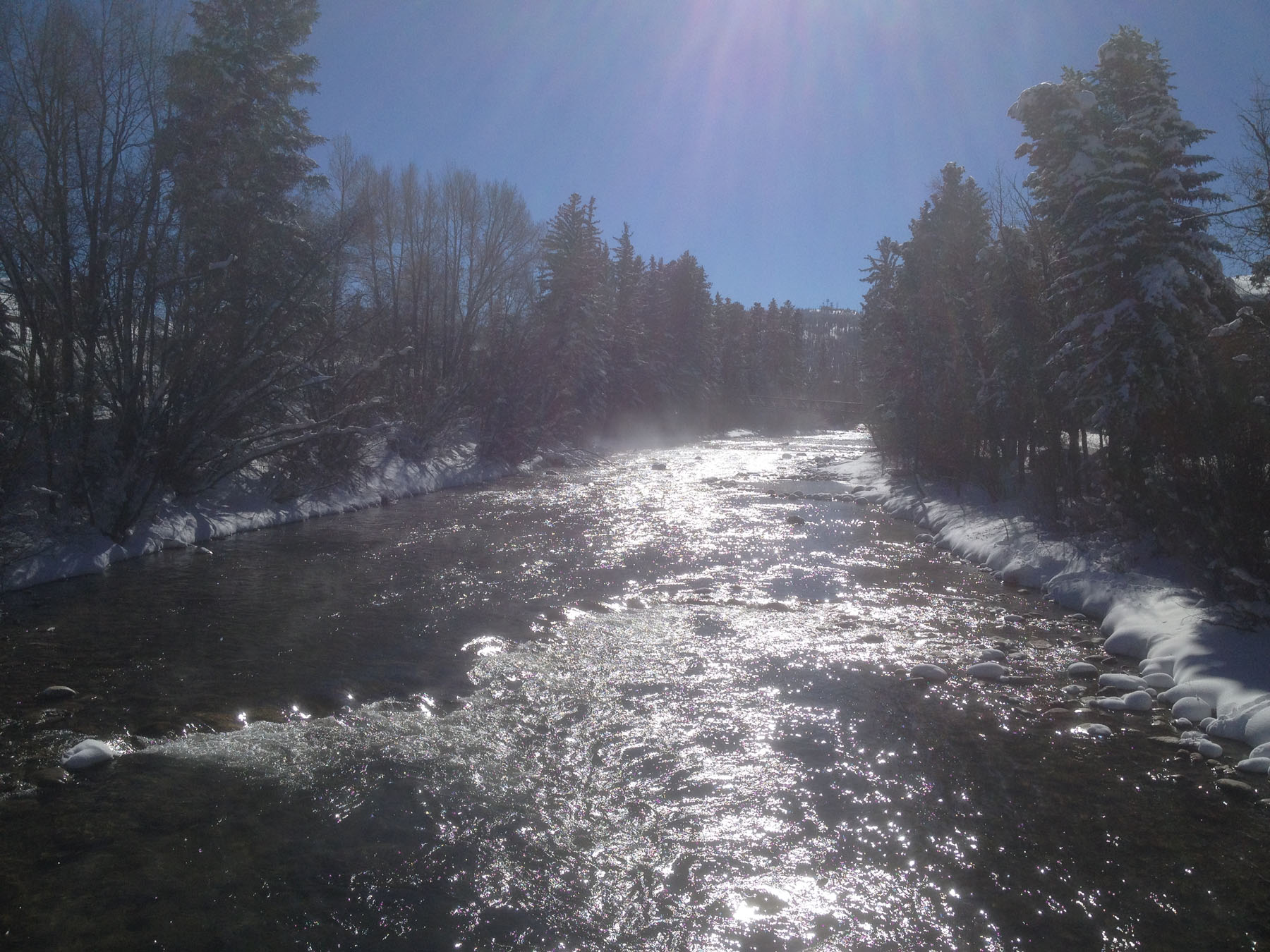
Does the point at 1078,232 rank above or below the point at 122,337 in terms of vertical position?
above

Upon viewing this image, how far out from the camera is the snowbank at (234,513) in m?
11.8

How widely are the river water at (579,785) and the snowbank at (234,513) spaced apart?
739mm

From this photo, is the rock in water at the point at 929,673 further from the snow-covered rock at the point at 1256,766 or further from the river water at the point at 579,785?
the snow-covered rock at the point at 1256,766

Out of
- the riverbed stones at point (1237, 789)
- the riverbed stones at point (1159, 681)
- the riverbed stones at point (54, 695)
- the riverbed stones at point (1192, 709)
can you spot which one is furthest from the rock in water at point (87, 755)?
the riverbed stones at point (1159, 681)

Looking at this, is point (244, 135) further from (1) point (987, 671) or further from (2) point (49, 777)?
(1) point (987, 671)

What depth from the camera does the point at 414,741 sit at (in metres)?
6.46

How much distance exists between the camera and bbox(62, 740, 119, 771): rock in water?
5.70m

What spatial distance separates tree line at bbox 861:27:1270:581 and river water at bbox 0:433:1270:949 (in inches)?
107

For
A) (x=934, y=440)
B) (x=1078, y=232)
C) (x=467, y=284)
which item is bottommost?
(x=934, y=440)

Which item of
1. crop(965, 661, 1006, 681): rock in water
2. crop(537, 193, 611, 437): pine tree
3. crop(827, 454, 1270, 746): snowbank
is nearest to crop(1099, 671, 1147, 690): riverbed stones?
crop(827, 454, 1270, 746): snowbank

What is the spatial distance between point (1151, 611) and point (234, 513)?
17883 millimetres

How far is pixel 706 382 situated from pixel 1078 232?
46.2 m

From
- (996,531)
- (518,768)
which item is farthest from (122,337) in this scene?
(996,531)

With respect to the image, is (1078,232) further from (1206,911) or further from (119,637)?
(119,637)
